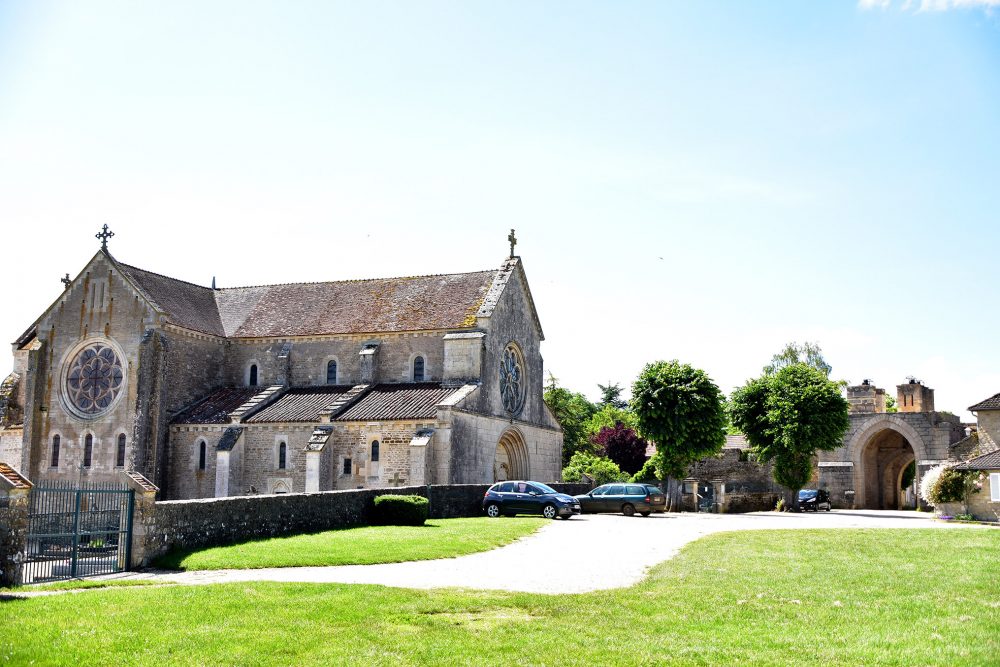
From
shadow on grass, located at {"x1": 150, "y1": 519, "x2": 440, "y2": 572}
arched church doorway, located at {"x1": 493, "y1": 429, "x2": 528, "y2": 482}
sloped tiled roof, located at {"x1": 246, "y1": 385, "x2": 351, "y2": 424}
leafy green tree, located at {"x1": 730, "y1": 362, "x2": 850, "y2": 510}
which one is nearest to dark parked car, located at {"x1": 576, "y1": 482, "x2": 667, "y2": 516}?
arched church doorway, located at {"x1": 493, "y1": 429, "x2": 528, "y2": 482}

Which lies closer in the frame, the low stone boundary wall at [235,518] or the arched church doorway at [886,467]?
the low stone boundary wall at [235,518]

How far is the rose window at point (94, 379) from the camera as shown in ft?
144

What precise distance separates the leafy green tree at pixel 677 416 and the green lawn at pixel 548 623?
26.2 meters

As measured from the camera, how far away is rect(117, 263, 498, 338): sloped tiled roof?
44781 mm

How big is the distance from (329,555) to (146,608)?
286 inches

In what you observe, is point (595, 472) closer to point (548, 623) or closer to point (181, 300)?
point (181, 300)

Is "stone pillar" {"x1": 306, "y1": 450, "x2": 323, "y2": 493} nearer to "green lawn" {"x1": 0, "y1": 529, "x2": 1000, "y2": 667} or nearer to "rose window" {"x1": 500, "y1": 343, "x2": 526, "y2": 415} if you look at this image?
"rose window" {"x1": 500, "y1": 343, "x2": 526, "y2": 415}

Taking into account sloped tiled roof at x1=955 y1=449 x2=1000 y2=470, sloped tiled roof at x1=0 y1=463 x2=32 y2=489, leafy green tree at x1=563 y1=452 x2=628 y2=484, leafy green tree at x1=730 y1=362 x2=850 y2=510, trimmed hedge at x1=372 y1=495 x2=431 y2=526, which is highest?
leafy green tree at x1=730 y1=362 x2=850 y2=510

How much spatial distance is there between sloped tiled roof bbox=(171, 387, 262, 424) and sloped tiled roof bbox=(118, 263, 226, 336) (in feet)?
10.9

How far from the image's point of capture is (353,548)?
21.5m

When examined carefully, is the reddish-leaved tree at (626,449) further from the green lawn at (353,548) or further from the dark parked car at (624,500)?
the green lawn at (353,548)

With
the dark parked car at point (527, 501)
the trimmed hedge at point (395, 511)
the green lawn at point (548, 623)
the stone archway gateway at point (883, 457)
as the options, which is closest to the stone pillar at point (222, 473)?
the dark parked car at point (527, 501)

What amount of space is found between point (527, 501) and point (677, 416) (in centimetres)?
1155

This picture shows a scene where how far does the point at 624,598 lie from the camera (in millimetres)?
14227
